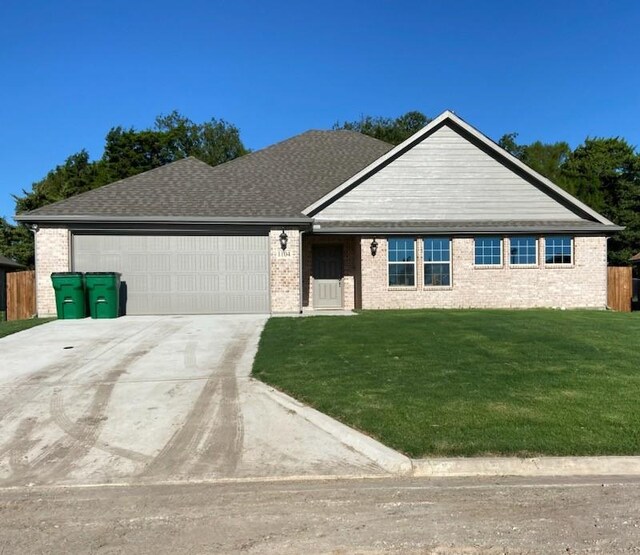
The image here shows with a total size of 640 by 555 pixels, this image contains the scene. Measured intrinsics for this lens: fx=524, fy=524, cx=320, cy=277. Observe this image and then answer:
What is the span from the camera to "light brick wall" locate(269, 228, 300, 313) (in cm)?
1568

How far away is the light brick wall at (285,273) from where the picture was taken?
1568cm

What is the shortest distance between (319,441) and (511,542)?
7.11 ft

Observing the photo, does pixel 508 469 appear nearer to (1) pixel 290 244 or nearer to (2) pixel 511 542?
(2) pixel 511 542

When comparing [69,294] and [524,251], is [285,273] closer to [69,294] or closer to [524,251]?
[69,294]

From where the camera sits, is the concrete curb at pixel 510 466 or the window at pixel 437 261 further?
the window at pixel 437 261

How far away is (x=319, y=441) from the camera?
509 centimetres

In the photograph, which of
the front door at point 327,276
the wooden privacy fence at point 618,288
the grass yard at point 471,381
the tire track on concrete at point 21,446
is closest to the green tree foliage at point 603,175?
the wooden privacy fence at point 618,288

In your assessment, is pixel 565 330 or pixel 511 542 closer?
pixel 511 542

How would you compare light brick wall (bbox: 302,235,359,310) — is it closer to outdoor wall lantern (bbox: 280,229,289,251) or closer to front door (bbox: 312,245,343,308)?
front door (bbox: 312,245,343,308)

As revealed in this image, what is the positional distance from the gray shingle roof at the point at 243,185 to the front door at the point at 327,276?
198 centimetres

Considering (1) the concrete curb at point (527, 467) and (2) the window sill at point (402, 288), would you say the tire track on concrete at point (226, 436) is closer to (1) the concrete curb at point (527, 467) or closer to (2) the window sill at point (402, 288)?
(1) the concrete curb at point (527, 467)

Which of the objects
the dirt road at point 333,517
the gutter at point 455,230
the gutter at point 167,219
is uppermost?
the gutter at point 167,219

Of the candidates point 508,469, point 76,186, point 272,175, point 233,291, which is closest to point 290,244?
point 233,291

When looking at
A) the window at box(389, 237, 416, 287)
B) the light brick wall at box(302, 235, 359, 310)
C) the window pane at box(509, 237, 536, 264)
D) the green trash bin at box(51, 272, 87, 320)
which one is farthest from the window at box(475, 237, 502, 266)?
the green trash bin at box(51, 272, 87, 320)
